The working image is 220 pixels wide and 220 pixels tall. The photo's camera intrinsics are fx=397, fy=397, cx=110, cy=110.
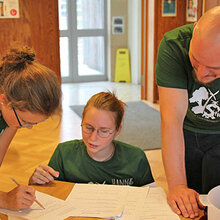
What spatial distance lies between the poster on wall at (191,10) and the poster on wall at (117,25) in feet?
7.18

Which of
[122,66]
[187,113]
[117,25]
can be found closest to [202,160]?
[187,113]

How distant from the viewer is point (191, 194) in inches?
53.0

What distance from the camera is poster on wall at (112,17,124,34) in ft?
24.0

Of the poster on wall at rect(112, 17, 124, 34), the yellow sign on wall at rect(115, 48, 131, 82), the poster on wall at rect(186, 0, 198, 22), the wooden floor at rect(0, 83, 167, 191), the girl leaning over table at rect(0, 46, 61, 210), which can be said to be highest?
the poster on wall at rect(186, 0, 198, 22)

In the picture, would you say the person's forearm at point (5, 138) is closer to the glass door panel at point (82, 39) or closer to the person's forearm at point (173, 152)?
the person's forearm at point (173, 152)

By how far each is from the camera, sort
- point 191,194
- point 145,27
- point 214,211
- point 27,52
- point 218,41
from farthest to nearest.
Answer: point 145,27, point 27,52, point 191,194, point 218,41, point 214,211

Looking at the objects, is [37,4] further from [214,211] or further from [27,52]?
[214,211]

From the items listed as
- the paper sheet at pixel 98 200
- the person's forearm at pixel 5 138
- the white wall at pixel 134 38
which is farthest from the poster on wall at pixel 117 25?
the paper sheet at pixel 98 200

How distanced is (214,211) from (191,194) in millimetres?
242

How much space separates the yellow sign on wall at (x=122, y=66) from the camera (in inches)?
292

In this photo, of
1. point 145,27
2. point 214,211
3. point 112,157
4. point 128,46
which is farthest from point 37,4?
point 214,211

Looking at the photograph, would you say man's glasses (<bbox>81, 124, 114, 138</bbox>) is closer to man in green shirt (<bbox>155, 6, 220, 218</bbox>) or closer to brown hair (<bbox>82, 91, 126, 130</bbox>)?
brown hair (<bbox>82, 91, 126, 130</bbox>)

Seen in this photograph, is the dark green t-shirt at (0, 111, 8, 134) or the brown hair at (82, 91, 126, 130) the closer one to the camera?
the dark green t-shirt at (0, 111, 8, 134)

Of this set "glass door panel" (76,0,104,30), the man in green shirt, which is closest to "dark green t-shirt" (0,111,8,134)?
the man in green shirt
